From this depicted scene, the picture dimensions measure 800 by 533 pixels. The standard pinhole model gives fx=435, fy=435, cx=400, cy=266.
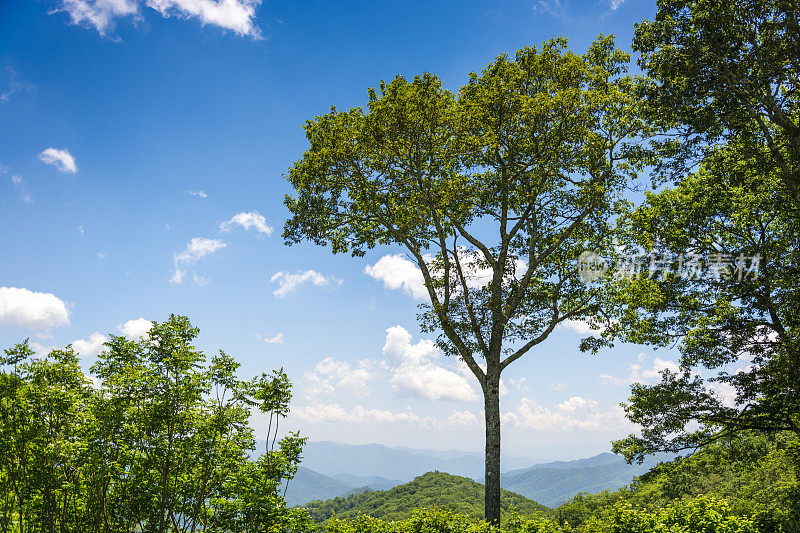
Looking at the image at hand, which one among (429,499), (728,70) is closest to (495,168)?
(728,70)

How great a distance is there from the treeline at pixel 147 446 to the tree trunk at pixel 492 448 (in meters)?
4.92

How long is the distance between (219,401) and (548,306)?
28.1ft

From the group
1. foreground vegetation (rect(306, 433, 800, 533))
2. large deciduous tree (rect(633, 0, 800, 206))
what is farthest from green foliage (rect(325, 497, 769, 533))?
large deciduous tree (rect(633, 0, 800, 206))

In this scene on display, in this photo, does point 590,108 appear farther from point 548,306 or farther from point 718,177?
point 548,306

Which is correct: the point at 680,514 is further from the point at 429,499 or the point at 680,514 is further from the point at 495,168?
the point at 429,499

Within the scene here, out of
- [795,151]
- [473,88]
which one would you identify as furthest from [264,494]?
[795,151]

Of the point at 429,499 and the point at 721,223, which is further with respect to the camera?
the point at 429,499

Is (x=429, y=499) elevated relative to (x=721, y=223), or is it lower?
lower

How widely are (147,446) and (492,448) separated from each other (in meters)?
7.30

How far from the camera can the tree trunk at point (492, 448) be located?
32.2 ft

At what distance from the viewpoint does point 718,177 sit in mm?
10734

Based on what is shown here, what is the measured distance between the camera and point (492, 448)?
10.4 m

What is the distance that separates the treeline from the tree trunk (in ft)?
16.2

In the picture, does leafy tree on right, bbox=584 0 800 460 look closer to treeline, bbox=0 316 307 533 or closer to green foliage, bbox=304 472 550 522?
treeline, bbox=0 316 307 533
